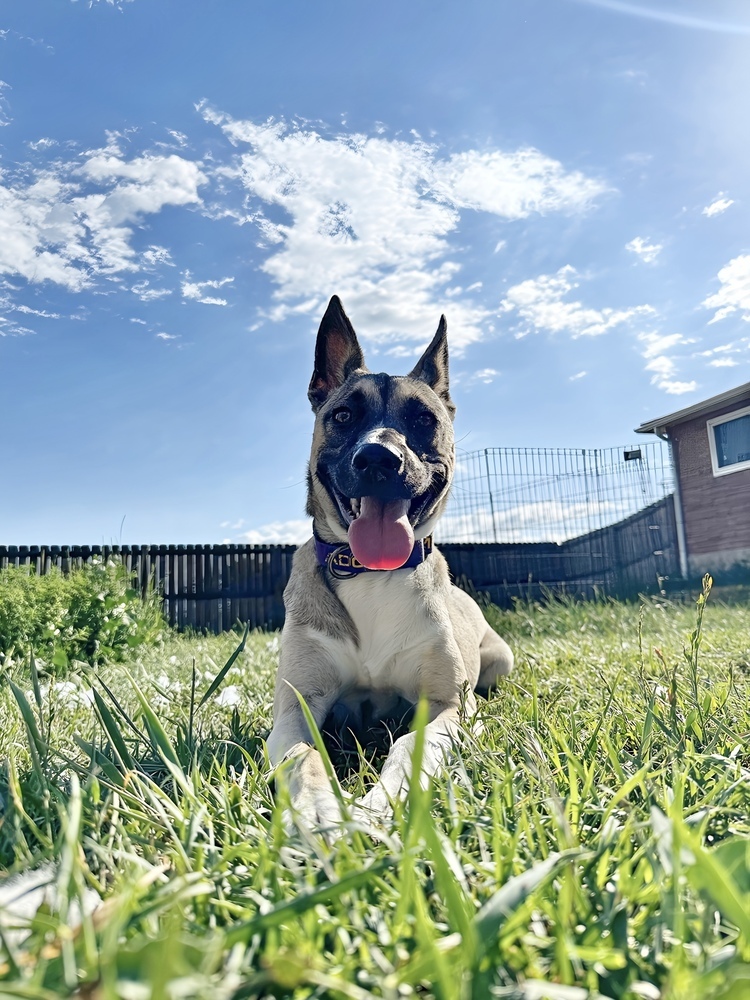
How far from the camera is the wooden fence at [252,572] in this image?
13234 mm

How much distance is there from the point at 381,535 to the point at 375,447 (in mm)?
411

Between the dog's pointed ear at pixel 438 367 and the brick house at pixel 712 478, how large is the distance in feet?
50.8

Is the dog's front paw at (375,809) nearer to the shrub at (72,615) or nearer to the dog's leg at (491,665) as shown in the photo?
the dog's leg at (491,665)

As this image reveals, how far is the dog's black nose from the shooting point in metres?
2.82

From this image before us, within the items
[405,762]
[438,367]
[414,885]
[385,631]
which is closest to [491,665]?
[385,631]

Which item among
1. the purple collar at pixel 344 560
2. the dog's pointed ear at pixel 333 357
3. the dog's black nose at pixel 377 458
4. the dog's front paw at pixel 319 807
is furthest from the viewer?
the dog's pointed ear at pixel 333 357

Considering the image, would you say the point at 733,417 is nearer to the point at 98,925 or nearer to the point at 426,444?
the point at 426,444

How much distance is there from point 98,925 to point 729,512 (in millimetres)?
19705

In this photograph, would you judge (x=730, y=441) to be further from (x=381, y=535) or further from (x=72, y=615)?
(x=381, y=535)

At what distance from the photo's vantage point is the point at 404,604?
303 centimetres

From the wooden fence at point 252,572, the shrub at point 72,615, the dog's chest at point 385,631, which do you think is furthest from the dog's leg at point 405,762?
the wooden fence at point 252,572

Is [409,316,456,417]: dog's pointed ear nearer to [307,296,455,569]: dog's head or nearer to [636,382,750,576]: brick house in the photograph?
[307,296,455,569]: dog's head

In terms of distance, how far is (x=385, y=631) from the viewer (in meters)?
2.99

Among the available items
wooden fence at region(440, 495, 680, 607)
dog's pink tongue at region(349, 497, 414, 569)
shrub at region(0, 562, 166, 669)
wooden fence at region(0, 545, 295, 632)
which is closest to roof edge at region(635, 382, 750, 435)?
wooden fence at region(440, 495, 680, 607)
